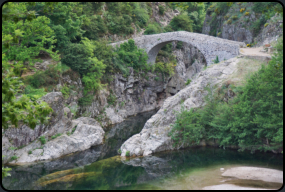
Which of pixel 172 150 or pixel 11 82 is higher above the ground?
pixel 11 82

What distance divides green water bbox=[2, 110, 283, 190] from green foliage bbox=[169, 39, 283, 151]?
0.71 meters

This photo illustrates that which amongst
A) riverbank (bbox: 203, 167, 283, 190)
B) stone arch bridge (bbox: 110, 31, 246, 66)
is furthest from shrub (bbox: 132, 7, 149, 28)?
riverbank (bbox: 203, 167, 283, 190)

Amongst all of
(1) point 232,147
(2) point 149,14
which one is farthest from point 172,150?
(2) point 149,14

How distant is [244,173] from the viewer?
31.4ft

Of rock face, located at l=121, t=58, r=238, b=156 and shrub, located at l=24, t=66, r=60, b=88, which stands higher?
shrub, located at l=24, t=66, r=60, b=88

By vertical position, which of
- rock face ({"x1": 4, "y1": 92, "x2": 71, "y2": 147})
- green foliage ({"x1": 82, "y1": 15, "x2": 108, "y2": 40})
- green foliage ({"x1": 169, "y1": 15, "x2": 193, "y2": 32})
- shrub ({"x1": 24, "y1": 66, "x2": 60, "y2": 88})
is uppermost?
green foliage ({"x1": 169, "y1": 15, "x2": 193, "y2": 32})

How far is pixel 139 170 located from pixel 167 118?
4393mm

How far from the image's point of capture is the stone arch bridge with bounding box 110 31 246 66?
22.0 m

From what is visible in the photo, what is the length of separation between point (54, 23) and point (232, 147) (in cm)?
1588

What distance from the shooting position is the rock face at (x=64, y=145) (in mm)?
13148

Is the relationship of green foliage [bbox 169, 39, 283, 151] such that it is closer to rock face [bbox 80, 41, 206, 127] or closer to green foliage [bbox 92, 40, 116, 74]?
rock face [bbox 80, 41, 206, 127]

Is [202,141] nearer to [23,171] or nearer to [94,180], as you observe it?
[94,180]

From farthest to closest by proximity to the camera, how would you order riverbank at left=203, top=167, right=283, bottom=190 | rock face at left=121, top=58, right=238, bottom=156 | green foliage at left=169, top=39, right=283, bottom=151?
rock face at left=121, top=58, right=238, bottom=156 < green foliage at left=169, top=39, right=283, bottom=151 < riverbank at left=203, top=167, right=283, bottom=190

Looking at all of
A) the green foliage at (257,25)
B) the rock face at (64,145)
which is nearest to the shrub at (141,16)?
the green foliage at (257,25)
